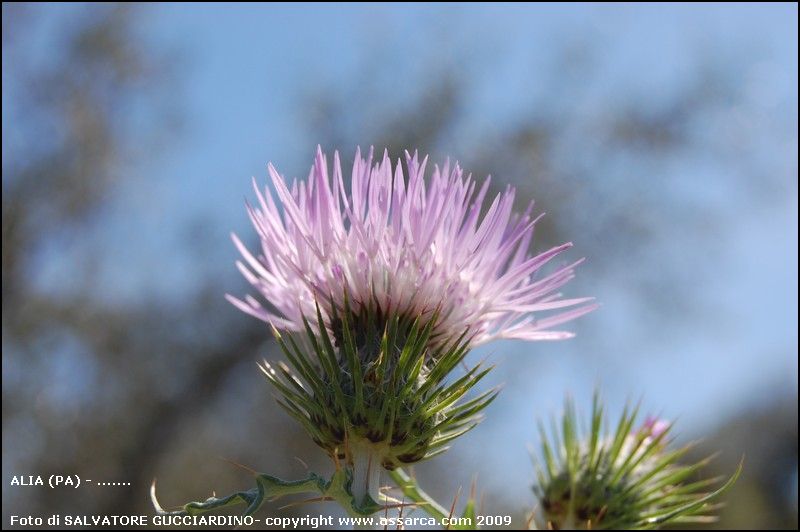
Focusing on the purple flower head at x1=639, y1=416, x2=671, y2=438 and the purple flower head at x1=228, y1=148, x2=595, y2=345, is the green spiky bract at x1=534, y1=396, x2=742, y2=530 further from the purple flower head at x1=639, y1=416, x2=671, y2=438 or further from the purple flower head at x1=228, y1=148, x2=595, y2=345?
the purple flower head at x1=228, y1=148, x2=595, y2=345

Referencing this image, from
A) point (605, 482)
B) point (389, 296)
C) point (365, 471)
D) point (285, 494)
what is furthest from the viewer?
point (605, 482)

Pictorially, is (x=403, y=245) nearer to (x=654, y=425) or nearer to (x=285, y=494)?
(x=285, y=494)

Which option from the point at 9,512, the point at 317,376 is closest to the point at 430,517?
the point at 317,376

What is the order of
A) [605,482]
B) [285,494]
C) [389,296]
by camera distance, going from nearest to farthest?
1. [285,494]
2. [389,296]
3. [605,482]

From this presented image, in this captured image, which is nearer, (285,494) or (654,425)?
(285,494)

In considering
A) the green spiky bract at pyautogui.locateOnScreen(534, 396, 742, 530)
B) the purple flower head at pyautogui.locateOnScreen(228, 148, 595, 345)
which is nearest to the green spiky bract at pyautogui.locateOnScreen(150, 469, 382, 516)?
the purple flower head at pyautogui.locateOnScreen(228, 148, 595, 345)

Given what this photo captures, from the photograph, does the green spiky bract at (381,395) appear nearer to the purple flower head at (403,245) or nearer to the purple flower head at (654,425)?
the purple flower head at (403,245)

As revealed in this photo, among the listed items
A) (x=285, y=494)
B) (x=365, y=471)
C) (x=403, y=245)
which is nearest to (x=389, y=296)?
(x=403, y=245)

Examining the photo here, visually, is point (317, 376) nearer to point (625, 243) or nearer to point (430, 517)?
point (430, 517)
